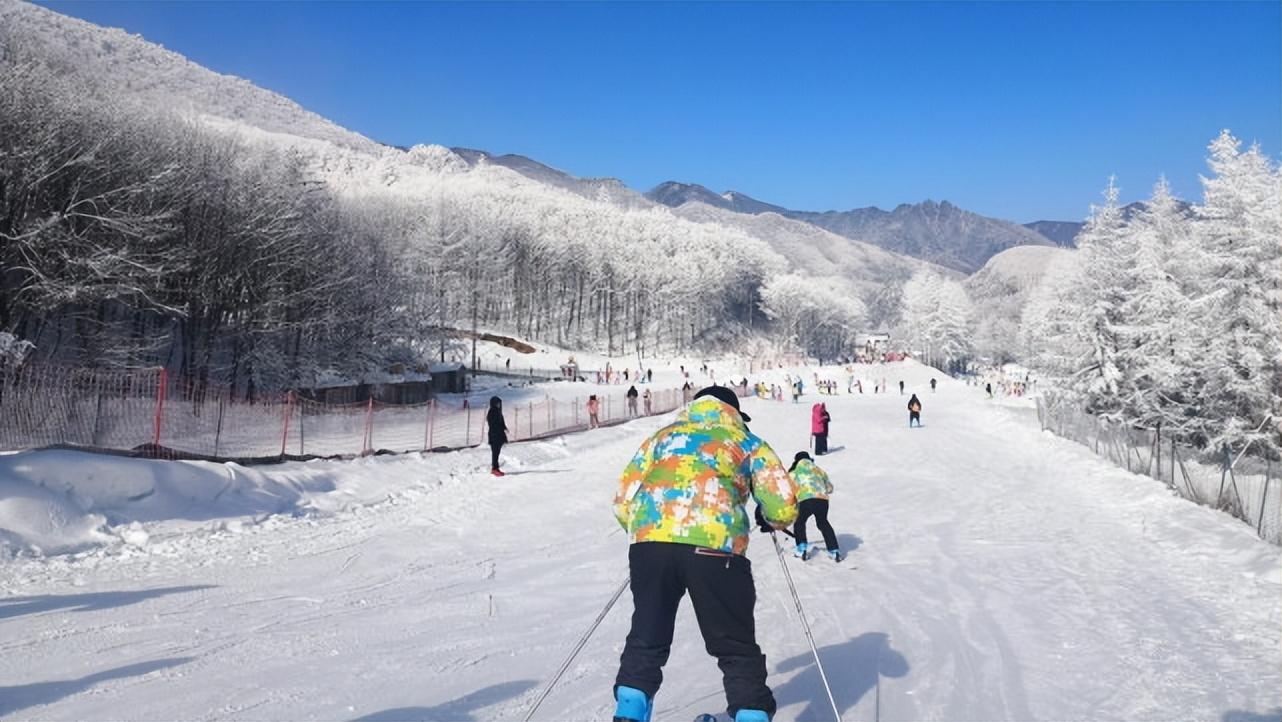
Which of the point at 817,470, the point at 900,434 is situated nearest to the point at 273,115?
the point at 900,434

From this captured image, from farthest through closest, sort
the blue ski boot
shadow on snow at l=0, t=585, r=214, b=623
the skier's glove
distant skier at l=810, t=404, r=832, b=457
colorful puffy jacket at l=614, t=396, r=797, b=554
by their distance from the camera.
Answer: distant skier at l=810, t=404, r=832, b=457, shadow on snow at l=0, t=585, r=214, b=623, the skier's glove, colorful puffy jacket at l=614, t=396, r=797, b=554, the blue ski boot

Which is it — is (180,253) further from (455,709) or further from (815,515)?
(455,709)

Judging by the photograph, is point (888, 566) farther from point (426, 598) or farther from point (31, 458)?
point (31, 458)

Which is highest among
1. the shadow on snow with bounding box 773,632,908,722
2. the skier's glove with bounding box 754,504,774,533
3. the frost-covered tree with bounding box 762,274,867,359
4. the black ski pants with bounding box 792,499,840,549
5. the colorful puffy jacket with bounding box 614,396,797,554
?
the frost-covered tree with bounding box 762,274,867,359

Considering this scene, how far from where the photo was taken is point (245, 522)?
32.5 feet

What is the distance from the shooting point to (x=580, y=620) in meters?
6.61

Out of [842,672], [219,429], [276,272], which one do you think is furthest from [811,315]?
[842,672]

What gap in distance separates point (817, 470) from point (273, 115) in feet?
727

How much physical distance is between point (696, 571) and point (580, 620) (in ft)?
11.2

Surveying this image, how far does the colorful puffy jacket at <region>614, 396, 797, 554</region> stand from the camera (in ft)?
11.7

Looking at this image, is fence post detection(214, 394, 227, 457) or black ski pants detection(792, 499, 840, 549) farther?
fence post detection(214, 394, 227, 457)

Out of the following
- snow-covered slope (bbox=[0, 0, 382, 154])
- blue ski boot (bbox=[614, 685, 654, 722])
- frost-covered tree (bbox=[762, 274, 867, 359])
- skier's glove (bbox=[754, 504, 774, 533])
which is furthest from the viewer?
frost-covered tree (bbox=[762, 274, 867, 359])

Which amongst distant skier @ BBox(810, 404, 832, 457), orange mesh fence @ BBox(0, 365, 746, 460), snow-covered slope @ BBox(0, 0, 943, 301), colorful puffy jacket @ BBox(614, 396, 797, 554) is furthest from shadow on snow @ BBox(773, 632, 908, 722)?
snow-covered slope @ BBox(0, 0, 943, 301)

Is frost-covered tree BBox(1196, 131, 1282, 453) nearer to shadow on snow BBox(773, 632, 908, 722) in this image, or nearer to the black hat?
shadow on snow BBox(773, 632, 908, 722)
